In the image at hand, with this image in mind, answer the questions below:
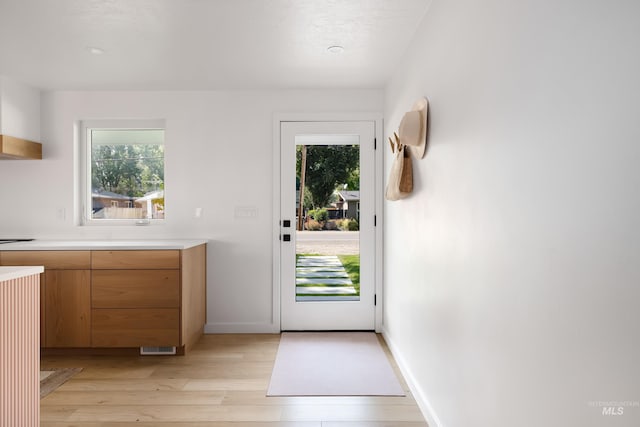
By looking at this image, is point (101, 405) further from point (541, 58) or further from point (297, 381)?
point (541, 58)

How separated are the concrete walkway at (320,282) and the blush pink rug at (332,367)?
1.08ft

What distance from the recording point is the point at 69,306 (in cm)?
313

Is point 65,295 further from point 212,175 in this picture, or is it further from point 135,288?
point 212,175

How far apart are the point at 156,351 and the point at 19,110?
2275mm

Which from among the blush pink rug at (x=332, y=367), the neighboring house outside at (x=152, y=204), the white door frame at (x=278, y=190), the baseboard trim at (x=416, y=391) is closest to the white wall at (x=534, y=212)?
the baseboard trim at (x=416, y=391)

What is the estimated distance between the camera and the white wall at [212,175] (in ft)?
12.2

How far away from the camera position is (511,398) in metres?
1.30

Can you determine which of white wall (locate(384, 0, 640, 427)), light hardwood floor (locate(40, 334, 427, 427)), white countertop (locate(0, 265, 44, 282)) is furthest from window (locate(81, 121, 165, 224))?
white wall (locate(384, 0, 640, 427))

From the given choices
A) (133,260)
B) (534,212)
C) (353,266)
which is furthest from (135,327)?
(534,212)

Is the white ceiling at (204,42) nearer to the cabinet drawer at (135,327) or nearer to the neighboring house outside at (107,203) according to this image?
the neighboring house outside at (107,203)

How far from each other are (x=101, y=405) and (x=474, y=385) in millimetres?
2048

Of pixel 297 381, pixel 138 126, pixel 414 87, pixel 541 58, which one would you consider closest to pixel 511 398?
pixel 541 58

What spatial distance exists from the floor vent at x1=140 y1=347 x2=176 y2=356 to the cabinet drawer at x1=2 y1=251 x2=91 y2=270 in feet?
2.49

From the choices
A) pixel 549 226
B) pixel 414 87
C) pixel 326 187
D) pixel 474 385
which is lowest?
pixel 474 385
